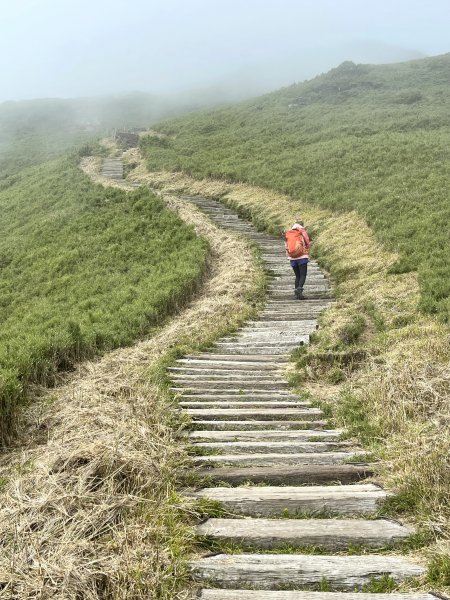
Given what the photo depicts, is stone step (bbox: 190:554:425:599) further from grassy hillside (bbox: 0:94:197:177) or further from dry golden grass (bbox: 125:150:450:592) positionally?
grassy hillside (bbox: 0:94:197:177)

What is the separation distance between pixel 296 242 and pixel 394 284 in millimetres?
3108

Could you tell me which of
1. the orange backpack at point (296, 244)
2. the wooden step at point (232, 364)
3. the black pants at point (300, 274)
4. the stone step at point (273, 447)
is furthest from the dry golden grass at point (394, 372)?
the orange backpack at point (296, 244)

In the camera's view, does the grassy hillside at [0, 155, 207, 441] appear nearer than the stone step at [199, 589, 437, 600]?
No

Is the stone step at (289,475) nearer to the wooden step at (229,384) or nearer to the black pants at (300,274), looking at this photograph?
the wooden step at (229,384)

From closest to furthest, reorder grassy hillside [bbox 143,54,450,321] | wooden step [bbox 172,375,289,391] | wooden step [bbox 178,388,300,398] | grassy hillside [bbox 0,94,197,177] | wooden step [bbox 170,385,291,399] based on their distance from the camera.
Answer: wooden step [bbox 178,388,300,398]
wooden step [bbox 170,385,291,399]
wooden step [bbox 172,375,289,391]
grassy hillside [bbox 143,54,450,321]
grassy hillside [bbox 0,94,197,177]

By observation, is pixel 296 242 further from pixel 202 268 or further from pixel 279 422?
pixel 279 422

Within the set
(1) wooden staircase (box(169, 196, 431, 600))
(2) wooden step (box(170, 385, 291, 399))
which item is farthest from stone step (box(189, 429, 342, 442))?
(2) wooden step (box(170, 385, 291, 399))

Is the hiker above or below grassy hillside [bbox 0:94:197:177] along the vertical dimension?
below

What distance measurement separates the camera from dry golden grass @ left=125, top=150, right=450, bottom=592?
4711 mm

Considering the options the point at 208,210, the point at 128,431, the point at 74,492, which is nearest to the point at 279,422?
the point at 128,431

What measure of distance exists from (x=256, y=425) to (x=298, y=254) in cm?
863

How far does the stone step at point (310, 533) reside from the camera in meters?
4.30

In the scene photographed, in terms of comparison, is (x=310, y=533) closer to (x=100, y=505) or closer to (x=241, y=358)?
(x=100, y=505)

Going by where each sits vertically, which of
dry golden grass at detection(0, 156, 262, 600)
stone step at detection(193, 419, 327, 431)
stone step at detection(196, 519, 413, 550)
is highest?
dry golden grass at detection(0, 156, 262, 600)
